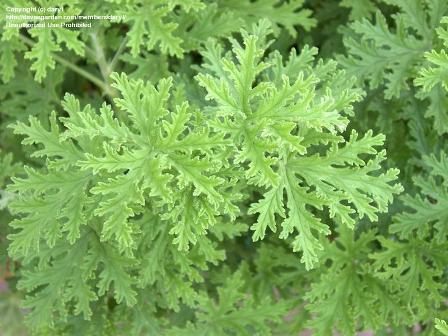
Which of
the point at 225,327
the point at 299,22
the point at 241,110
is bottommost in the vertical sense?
the point at 225,327

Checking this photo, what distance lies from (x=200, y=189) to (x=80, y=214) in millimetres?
418

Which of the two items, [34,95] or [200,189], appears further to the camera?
[34,95]

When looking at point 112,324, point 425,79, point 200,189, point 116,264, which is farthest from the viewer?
point 112,324

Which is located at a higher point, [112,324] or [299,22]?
[299,22]

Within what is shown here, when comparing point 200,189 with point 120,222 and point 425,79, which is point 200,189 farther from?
point 425,79

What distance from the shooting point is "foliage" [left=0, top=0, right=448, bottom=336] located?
1.60 metres

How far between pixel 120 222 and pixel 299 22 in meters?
1.36

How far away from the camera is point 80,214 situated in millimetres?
1767

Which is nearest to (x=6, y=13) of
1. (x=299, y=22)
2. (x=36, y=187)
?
(x=36, y=187)

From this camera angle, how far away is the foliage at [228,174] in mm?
1604

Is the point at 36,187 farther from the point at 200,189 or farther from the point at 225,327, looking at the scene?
the point at 225,327

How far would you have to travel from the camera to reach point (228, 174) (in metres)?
1.68

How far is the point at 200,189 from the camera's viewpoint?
153 centimetres

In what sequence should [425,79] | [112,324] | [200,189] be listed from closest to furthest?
[200,189], [425,79], [112,324]
